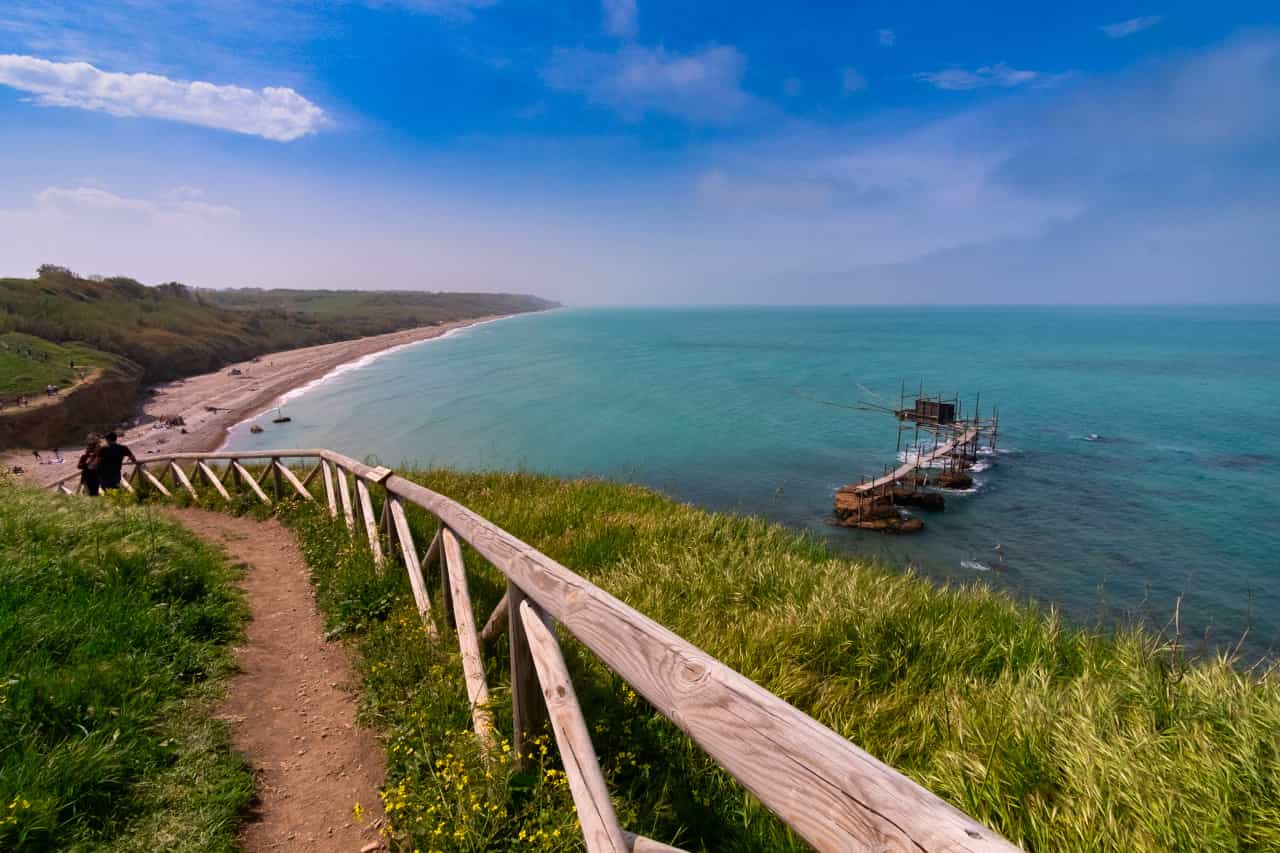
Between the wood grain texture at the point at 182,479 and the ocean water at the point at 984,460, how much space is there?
1020 centimetres

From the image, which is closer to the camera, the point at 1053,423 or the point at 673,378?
the point at 1053,423

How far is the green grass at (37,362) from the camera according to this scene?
1598 inches

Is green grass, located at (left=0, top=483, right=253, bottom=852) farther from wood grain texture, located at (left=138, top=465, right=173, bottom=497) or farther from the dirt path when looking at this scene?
wood grain texture, located at (left=138, top=465, right=173, bottom=497)

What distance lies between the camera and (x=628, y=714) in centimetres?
345

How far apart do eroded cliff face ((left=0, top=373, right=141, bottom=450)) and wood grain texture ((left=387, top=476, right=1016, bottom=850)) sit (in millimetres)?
50661

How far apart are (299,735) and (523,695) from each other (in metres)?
2.11

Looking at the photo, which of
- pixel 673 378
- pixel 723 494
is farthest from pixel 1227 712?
pixel 673 378

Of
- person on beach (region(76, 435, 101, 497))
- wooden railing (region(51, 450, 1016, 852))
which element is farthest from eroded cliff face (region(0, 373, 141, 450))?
wooden railing (region(51, 450, 1016, 852))

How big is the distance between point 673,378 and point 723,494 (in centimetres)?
4775

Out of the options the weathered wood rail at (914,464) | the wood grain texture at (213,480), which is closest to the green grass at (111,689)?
the wood grain texture at (213,480)

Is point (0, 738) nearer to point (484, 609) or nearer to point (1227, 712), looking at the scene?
point (484, 609)

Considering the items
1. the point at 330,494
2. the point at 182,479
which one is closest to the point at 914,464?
the point at 330,494

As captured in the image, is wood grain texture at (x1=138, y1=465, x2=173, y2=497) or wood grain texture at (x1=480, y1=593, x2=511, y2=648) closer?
wood grain texture at (x1=480, y1=593, x2=511, y2=648)

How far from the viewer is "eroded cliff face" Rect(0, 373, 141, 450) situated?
36188 millimetres
